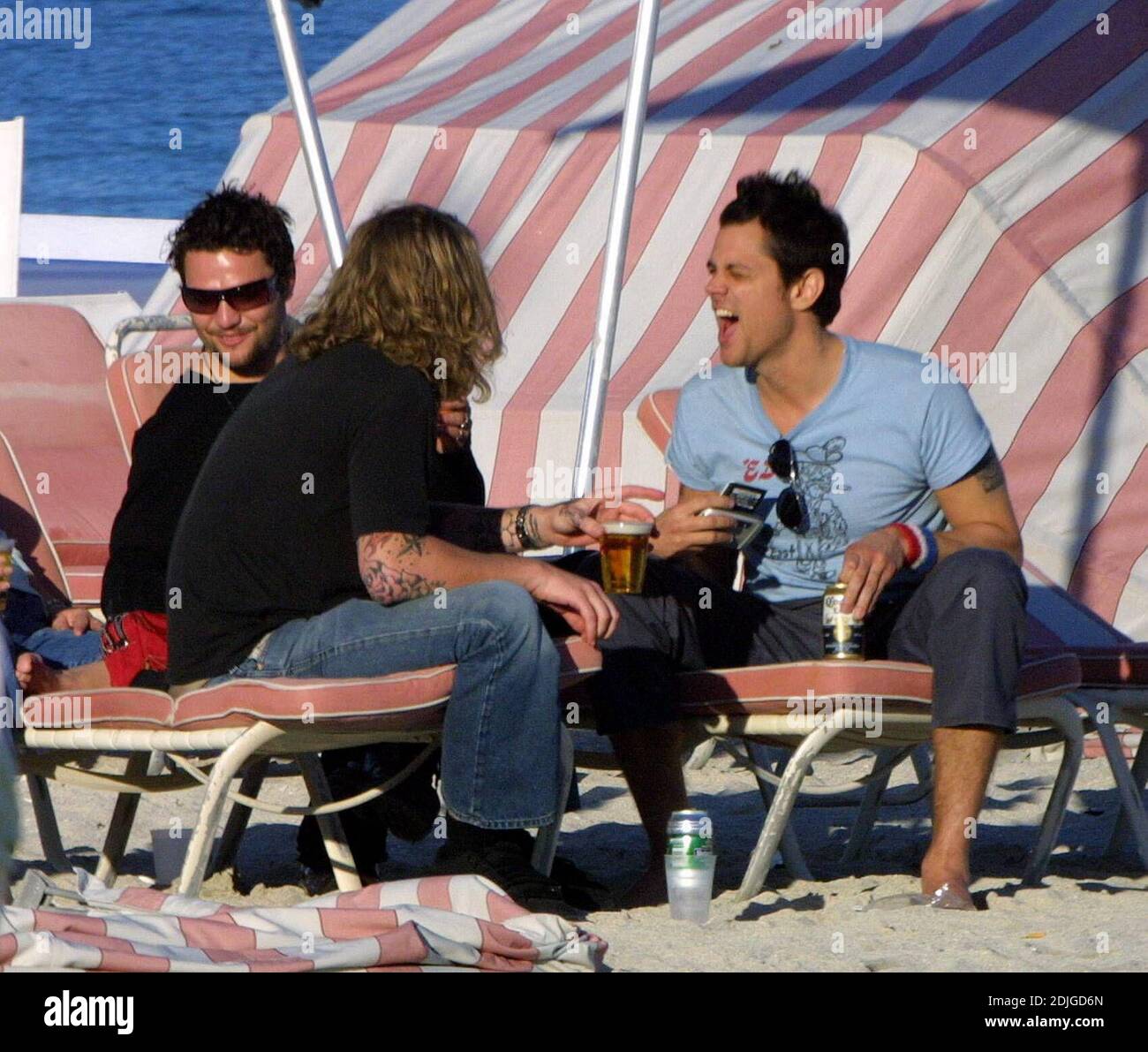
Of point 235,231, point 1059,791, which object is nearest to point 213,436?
point 235,231

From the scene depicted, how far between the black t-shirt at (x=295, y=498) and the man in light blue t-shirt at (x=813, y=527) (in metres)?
0.51

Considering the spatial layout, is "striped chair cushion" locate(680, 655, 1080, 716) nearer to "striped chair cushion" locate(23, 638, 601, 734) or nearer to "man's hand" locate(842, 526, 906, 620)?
"man's hand" locate(842, 526, 906, 620)

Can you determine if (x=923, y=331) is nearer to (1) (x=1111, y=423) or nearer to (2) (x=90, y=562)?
(1) (x=1111, y=423)

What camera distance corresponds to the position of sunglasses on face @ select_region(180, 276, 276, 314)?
399 cm

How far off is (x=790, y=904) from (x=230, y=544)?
1.16 m

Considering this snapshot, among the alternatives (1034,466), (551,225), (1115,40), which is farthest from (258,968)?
(1115,40)

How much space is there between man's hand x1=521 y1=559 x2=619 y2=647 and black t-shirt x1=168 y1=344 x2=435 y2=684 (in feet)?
0.73

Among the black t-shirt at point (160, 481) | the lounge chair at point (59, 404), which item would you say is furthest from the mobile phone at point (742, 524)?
the lounge chair at point (59, 404)

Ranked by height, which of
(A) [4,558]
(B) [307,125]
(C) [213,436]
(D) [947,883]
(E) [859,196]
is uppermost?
(B) [307,125]

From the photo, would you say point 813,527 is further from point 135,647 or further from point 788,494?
point 135,647

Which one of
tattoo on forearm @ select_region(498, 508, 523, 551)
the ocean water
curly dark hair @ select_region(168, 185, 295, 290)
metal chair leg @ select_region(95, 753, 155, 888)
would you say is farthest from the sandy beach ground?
the ocean water

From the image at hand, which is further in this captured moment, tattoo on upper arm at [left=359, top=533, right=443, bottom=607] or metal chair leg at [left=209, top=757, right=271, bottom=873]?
metal chair leg at [left=209, top=757, right=271, bottom=873]

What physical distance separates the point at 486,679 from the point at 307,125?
2422mm

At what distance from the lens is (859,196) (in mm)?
6445
